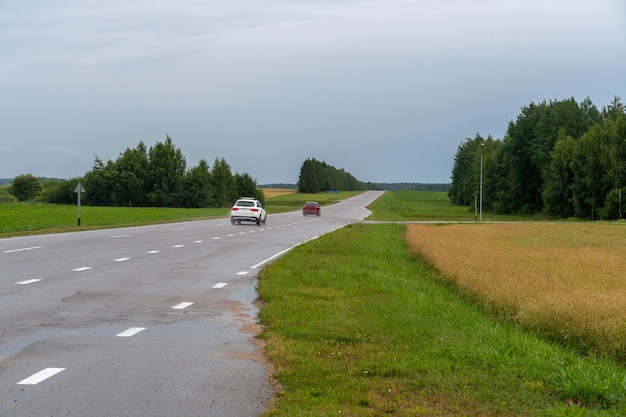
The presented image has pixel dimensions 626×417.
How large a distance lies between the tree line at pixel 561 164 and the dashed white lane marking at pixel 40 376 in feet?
235

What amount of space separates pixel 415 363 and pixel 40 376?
3.73 meters

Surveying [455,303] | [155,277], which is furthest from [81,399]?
[155,277]

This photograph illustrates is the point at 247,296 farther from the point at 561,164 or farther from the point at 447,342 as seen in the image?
the point at 561,164

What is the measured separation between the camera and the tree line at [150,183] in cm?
12338

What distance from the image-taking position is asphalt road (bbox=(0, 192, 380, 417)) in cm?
567

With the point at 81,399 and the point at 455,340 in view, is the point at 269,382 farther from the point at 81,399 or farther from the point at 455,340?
the point at 455,340

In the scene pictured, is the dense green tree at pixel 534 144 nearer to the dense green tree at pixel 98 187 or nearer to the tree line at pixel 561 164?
the tree line at pixel 561 164

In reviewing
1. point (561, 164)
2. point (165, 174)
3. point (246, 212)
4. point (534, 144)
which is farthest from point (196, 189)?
point (246, 212)

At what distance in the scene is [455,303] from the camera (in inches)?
484

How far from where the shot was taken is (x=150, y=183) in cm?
12706

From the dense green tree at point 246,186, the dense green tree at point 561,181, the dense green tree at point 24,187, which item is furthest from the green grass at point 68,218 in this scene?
the dense green tree at point 24,187

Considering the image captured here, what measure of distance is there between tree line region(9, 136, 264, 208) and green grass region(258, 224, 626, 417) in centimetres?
11252

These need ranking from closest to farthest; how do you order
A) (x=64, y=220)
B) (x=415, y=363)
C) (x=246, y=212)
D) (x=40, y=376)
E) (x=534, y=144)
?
(x=40, y=376) < (x=415, y=363) < (x=246, y=212) < (x=64, y=220) < (x=534, y=144)

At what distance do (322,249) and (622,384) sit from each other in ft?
59.4
